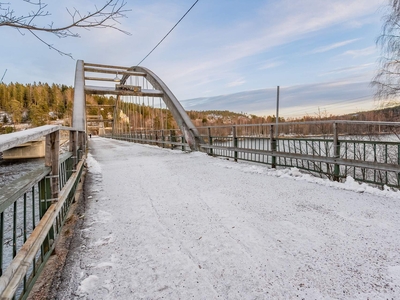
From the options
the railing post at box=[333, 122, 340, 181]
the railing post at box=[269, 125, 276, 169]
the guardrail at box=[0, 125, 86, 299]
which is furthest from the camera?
the railing post at box=[269, 125, 276, 169]

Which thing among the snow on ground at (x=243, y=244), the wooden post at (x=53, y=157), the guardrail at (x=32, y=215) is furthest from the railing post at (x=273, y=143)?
the wooden post at (x=53, y=157)

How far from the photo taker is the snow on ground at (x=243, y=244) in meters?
1.37

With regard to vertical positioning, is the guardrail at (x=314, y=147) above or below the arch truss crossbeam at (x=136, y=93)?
below

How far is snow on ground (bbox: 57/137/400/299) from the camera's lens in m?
1.37

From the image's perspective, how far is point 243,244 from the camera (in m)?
1.86

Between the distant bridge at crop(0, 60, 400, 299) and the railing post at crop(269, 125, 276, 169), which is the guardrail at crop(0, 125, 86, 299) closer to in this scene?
the distant bridge at crop(0, 60, 400, 299)

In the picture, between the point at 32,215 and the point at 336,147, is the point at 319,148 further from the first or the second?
the point at 32,215

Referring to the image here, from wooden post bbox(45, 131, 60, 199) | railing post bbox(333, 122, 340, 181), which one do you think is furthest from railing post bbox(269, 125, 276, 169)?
wooden post bbox(45, 131, 60, 199)

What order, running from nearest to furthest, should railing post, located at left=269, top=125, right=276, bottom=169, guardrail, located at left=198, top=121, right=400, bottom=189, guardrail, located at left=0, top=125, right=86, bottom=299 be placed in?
guardrail, located at left=0, top=125, right=86, bottom=299, guardrail, located at left=198, top=121, right=400, bottom=189, railing post, located at left=269, top=125, right=276, bottom=169

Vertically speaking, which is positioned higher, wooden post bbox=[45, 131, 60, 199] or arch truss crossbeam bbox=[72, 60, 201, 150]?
arch truss crossbeam bbox=[72, 60, 201, 150]

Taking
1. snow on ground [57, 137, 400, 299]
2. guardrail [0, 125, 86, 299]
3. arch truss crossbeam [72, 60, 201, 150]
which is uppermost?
arch truss crossbeam [72, 60, 201, 150]

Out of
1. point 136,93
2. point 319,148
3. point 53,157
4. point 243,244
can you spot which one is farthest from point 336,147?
point 136,93

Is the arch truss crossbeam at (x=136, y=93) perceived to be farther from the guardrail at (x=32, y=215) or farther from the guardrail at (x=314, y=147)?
the guardrail at (x=32, y=215)

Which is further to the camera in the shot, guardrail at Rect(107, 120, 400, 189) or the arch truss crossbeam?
the arch truss crossbeam
